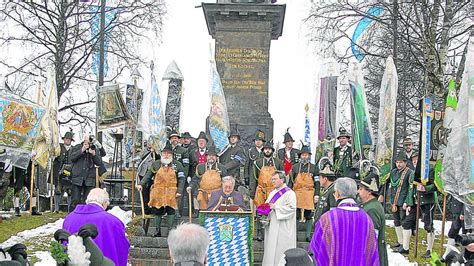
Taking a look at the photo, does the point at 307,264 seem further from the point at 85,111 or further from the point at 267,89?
the point at 85,111

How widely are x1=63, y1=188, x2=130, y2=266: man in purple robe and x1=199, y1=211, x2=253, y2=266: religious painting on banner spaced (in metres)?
3.33

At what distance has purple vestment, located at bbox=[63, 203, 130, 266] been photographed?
256 inches

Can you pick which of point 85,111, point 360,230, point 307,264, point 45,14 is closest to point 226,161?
point 360,230

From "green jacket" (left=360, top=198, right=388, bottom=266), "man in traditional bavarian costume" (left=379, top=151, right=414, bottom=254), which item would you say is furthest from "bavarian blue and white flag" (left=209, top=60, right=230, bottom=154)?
"green jacket" (left=360, top=198, right=388, bottom=266)

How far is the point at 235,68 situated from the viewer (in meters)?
17.1

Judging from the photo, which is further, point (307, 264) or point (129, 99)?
point (129, 99)

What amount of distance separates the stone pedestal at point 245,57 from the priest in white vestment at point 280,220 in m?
6.45

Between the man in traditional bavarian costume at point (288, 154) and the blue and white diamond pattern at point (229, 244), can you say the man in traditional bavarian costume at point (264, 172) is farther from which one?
the blue and white diamond pattern at point (229, 244)

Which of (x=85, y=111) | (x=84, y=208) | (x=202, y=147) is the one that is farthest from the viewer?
(x=85, y=111)

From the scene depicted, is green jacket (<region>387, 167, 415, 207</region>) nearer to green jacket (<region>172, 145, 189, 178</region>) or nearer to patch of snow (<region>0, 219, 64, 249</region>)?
green jacket (<region>172, 145, 189, 178</region>)

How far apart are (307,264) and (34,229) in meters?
10.4

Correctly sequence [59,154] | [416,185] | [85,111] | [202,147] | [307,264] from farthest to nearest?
[85,111], [59,154], [202,147], [416,185], [307,264]

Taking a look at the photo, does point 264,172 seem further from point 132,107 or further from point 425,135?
point 132,107

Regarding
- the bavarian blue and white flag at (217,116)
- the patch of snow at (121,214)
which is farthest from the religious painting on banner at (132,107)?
the bavarian blue and white flag at (217,116)
